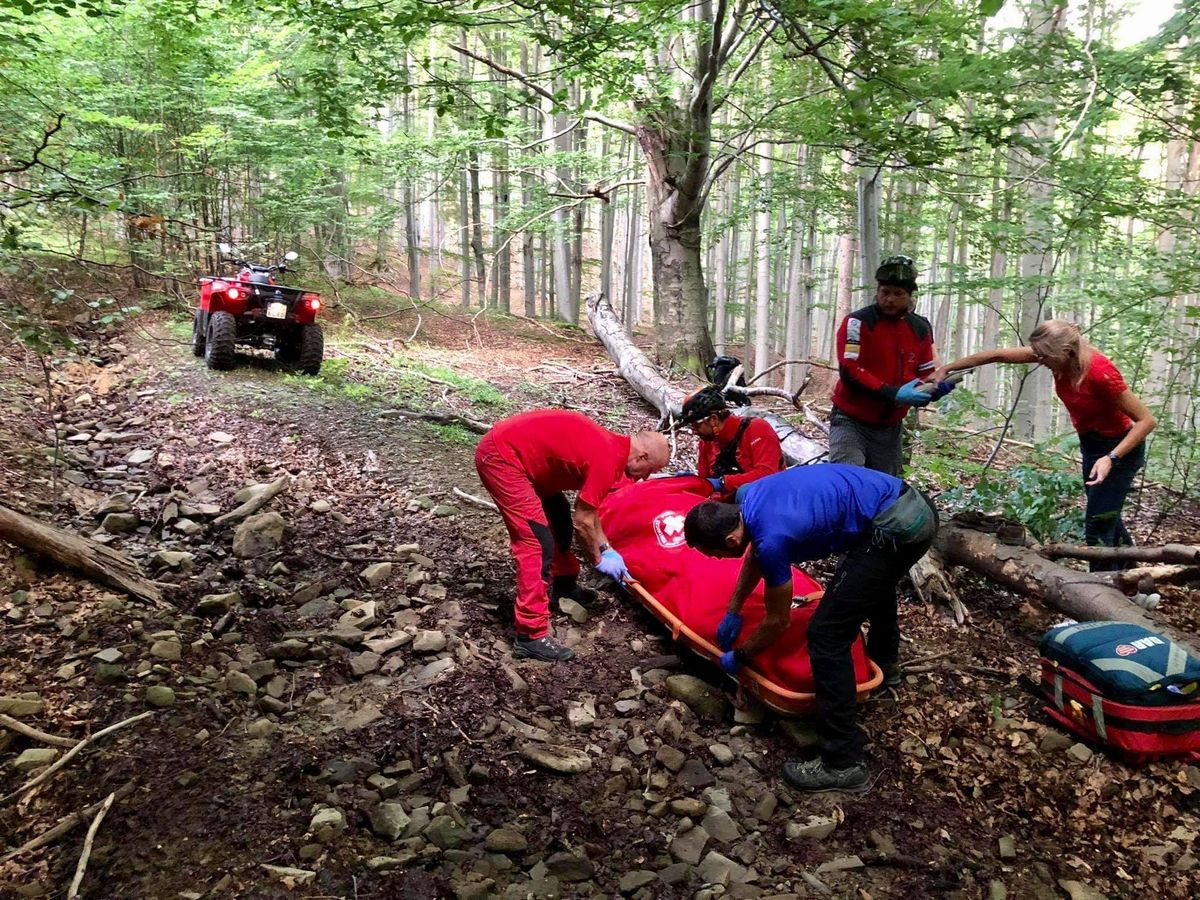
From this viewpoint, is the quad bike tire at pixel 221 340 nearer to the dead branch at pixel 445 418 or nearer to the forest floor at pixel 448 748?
the dead branch at pixel 445 418

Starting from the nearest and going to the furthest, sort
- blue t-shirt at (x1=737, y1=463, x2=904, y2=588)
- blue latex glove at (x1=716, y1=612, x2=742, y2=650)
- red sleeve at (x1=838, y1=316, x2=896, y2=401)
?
blue t-shirt at (x1=737, y1=463, x2=904, y2=588), blue latex glove at (x1=716, y1=612, x2=742, y2=650), red sleeve at (x1=838, y1=316, x2=896, y2=401)

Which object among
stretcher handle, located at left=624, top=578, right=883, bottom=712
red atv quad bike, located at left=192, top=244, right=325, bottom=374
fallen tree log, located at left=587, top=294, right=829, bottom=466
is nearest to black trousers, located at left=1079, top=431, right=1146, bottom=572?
fallen tree log, located at left=587, top=294, right=829, bottom=466

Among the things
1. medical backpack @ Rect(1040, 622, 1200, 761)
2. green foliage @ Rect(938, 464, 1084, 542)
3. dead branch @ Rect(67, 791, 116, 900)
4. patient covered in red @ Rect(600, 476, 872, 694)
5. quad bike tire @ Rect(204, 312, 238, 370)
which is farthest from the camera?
quad bike tire @ Rect(204, 312, 238, 370)

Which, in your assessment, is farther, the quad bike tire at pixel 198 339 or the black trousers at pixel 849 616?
the quad bike tire at pixel 198 339

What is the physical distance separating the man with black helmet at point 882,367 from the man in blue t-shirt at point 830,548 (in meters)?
1.22

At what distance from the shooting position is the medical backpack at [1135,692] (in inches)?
116

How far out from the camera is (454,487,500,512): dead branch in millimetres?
5408

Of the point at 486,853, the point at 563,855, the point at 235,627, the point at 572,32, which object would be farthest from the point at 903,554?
the point at 572,32

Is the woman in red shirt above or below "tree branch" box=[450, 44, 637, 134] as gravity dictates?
below

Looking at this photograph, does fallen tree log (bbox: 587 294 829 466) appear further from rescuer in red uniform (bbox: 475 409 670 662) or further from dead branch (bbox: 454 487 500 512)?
dead branch (bbox: 454 487 500 512)

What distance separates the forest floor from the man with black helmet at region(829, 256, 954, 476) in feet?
3.73

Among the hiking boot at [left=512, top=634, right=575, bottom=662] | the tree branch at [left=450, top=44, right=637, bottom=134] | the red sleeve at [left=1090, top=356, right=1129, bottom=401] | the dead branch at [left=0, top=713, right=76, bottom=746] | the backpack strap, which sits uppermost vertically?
the tree branch at [left=450, top=44, right=637, bottom=134]

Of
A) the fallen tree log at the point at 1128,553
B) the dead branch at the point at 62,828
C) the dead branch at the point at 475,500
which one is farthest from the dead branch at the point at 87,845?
the fallen tree log at the point at 1128,553

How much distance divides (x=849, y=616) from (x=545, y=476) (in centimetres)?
175
